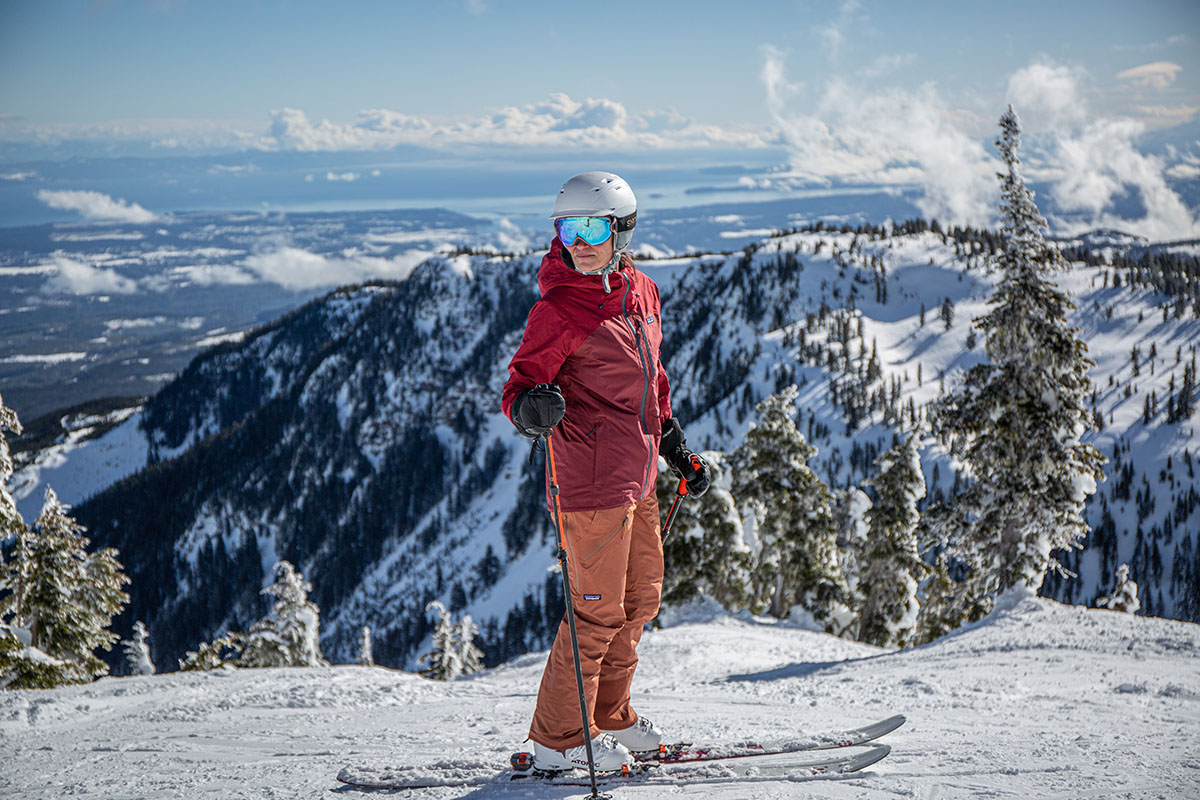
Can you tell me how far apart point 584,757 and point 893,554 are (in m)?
24.0

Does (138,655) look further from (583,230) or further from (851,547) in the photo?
(583,230)

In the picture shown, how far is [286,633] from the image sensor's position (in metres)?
26.2

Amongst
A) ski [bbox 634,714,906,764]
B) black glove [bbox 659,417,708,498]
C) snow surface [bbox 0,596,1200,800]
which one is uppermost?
black glove [bbox 659,417,708,498]

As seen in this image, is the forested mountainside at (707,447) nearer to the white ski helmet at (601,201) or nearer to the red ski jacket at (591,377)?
the red ski jacket at (591,377)

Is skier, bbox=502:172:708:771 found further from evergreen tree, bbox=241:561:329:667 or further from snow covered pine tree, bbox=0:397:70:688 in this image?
evergreen tree, bbox=241:561:329:667

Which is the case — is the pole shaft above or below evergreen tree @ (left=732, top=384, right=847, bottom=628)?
above

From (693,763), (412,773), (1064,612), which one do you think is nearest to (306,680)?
(412,773)

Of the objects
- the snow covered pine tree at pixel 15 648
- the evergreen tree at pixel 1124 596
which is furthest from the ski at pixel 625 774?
the evergreen tree at pixel 1124 596

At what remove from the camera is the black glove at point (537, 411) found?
373 cm

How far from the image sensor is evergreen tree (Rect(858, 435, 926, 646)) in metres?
24.5

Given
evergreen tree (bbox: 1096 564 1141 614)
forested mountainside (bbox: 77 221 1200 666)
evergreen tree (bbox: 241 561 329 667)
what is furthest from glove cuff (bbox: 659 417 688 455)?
forested mountainside (bbox: 77 221 1200 666)

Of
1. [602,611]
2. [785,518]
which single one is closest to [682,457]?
[602,611]

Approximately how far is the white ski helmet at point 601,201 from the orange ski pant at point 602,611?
5.53 feet

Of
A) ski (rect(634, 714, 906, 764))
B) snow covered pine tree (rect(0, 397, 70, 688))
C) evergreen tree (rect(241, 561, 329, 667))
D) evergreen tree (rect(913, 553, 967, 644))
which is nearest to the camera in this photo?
ski (rect(634, 714, 906, 764))
